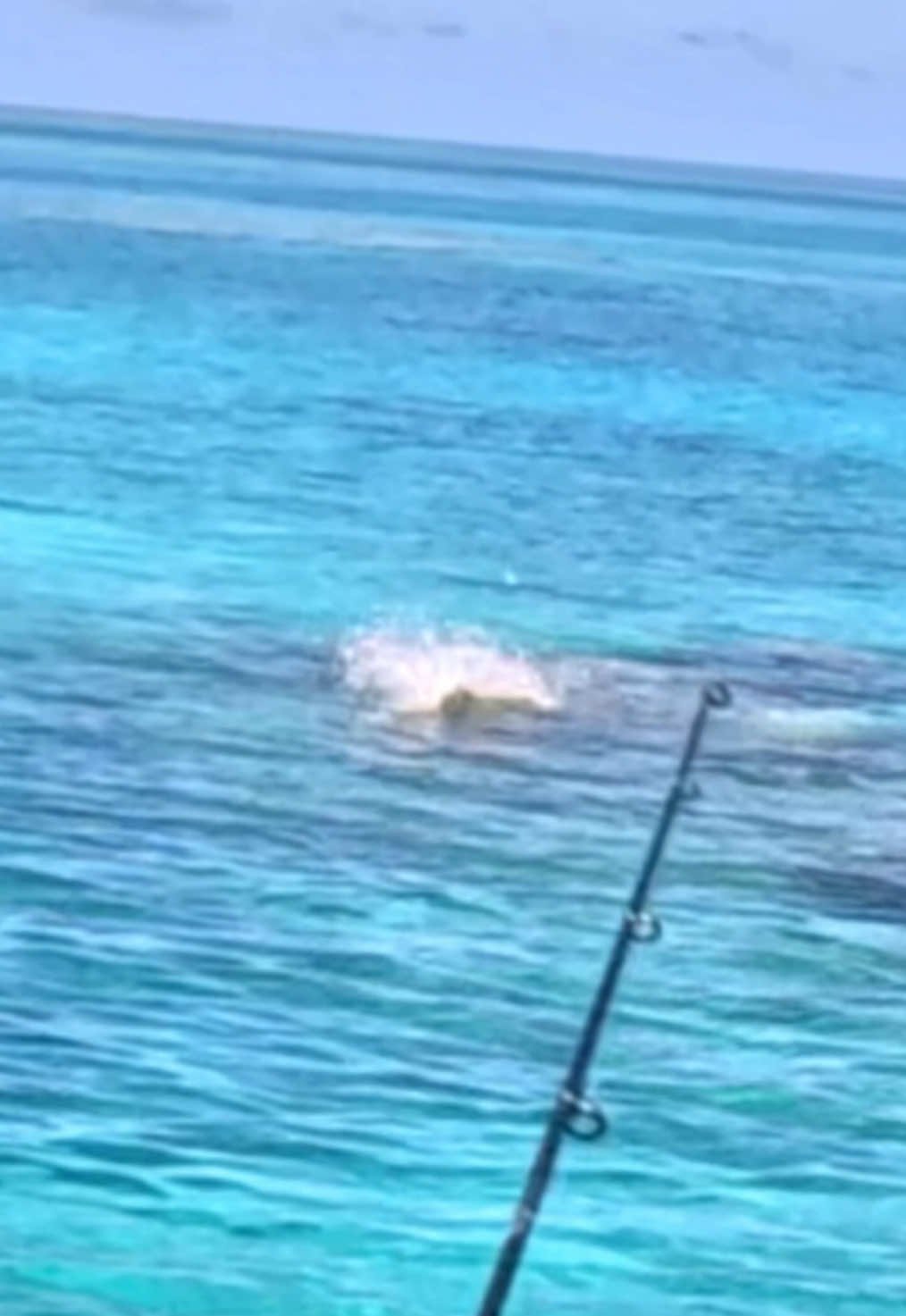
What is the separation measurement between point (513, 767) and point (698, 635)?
8.78 m

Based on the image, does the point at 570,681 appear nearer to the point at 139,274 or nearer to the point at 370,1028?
the point at 370,1028

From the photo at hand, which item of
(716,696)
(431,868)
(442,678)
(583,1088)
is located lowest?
(583,1088)

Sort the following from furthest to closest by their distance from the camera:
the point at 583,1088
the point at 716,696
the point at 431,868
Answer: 1. the point at 431,868
2. the point at 716,696
3. the point at 583,1088

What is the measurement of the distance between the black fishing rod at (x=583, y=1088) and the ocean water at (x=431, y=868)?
6178 millimetres

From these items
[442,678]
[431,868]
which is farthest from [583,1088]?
[442,678]

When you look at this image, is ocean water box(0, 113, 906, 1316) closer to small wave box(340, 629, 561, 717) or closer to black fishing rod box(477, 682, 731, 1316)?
small wave box(340, 629, 561, 717)

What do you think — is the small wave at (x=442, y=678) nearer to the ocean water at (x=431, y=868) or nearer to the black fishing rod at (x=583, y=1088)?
the ocean water at (x=431, y=868)

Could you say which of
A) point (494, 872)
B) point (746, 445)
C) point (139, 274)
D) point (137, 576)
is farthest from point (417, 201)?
point (494, 872)

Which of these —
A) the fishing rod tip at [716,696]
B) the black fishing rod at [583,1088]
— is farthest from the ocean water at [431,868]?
the fishing rod tip at [716,696]

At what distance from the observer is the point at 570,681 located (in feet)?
107

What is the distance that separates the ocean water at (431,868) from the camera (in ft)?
60.0

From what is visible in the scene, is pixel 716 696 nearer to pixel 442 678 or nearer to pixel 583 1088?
pixel 583 1088

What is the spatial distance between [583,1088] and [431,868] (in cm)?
1516

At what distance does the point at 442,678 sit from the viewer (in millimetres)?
31219
